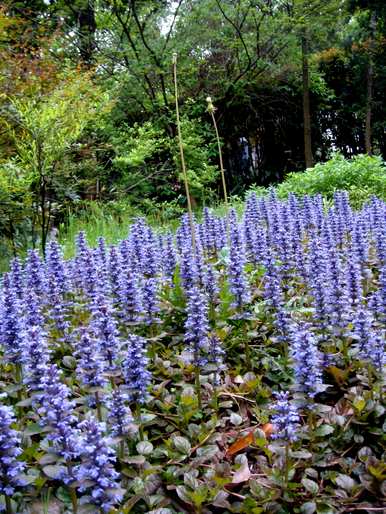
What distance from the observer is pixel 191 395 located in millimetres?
2746

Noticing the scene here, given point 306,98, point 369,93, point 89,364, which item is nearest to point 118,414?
point 89,364

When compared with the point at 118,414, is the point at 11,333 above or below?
above

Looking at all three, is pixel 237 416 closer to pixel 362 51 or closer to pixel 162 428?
pixel 162 428

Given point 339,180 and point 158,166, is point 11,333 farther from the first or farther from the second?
point 158,166

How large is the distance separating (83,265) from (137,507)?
5.86ft

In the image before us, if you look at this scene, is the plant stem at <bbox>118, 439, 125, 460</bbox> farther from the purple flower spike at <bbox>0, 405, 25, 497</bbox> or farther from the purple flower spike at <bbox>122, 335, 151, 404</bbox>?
the purple flower spike at <bbox>0, 405, 25, 497</bbox>

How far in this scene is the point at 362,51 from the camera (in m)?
17.9

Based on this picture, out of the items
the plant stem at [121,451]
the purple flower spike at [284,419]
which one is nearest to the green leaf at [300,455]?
the purple flower spike at [284,419]

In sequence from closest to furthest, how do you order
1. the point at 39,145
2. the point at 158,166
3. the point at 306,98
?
the point at 39,145, the point at 158,166, the point at 306,98

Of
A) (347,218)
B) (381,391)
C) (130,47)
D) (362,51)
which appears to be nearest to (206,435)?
(381,391)

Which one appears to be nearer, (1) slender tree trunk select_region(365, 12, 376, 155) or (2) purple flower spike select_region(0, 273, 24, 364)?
(2) purple flower spike select_region(0, 273, 24, 364)

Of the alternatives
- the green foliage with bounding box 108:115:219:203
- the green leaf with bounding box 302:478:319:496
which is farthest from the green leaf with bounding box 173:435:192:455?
the green foliage with bounding box 108:115:219:203

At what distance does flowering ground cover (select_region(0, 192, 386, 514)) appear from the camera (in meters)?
2.13

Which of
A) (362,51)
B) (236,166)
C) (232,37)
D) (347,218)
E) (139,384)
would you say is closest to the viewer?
(139,384)
